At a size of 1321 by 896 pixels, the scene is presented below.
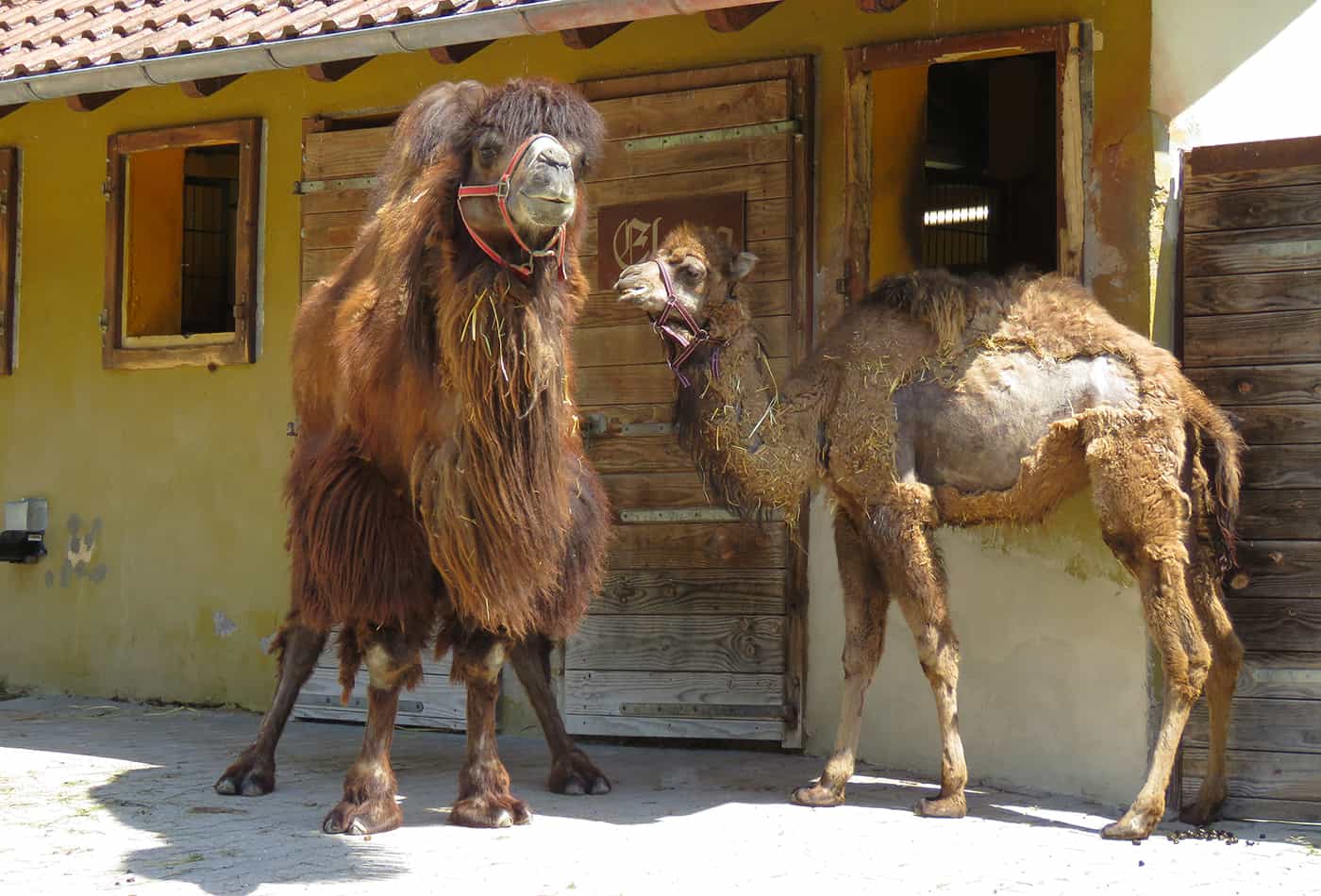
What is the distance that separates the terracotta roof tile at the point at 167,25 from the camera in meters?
7.03

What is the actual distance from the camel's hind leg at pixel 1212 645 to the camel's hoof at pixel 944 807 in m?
0.86

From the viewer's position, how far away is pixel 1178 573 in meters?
5.61

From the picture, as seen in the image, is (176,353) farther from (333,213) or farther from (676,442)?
(676,442)

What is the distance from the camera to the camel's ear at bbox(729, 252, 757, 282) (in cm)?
607

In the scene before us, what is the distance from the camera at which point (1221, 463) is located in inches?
224

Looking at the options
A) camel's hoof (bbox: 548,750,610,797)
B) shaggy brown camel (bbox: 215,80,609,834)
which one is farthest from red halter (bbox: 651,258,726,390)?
camel's hoof (bbox: 548,750,610,797)

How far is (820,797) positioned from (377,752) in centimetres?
169

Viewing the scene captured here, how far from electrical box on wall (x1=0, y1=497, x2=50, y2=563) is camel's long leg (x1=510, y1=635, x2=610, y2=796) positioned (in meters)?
4.16

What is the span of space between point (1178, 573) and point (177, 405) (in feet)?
18.4

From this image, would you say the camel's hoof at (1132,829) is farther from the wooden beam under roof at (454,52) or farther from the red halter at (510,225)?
the wooden beam under roof at (454,52)

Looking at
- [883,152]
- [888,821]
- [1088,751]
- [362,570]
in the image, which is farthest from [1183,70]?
→ [362,570]

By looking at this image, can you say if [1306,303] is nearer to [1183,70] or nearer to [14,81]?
[1183,70]

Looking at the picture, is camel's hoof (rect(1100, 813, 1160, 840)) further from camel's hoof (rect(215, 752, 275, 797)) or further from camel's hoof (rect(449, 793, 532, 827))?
camel's hoof (rect(215, 752, 275, 797))

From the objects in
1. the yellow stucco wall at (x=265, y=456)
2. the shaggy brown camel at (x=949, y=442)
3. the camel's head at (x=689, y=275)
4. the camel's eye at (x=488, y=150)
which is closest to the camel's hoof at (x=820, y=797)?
the shaggy brown camel at (x=949, y=442)
